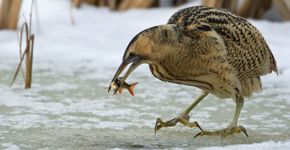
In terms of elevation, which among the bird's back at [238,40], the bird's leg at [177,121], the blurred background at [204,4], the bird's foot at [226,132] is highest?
the bird's back at [238,40]

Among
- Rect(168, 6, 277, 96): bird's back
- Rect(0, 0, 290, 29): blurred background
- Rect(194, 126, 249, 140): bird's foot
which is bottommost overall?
Rect(0, 0, 290, 29): blurred background

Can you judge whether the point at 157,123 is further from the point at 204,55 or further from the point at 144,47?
the point at 144,47

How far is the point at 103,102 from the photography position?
5.18 metres

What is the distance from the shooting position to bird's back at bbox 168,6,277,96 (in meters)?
4.22

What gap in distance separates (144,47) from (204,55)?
0.43 metres

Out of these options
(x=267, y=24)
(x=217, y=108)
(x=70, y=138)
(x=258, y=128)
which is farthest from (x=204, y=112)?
(x=267, y=24)

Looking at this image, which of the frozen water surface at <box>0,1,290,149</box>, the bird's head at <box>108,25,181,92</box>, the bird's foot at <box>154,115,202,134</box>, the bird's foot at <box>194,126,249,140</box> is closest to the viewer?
the bird's head at <box>108,25,181,92</box>

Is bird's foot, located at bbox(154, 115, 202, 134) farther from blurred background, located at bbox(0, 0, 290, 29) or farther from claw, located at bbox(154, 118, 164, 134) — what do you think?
blurred background, located at bbox(0, 0, 290, 29)

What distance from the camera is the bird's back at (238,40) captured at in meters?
4.22

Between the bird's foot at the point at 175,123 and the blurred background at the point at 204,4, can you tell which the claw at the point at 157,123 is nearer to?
the bird's foot at the point at 175,123

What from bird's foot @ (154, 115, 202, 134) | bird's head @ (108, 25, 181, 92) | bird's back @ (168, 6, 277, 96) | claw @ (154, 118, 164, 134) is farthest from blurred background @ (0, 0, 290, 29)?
bird's head @ (108, 25, 181, 92)

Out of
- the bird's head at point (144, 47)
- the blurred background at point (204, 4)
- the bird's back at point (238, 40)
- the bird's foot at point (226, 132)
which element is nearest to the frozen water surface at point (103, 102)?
the bird's foot at point (226, 132)

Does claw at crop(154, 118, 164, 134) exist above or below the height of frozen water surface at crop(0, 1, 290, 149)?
above

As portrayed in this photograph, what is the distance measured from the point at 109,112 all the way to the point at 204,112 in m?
0.56
